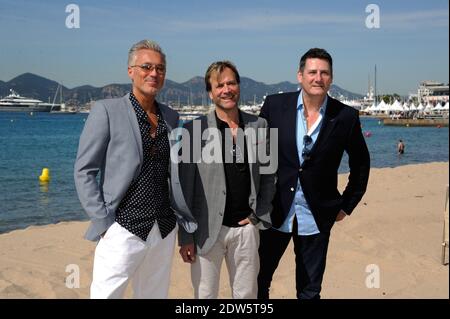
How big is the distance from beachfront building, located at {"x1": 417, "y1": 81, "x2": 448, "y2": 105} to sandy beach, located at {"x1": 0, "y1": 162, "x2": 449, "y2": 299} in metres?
139

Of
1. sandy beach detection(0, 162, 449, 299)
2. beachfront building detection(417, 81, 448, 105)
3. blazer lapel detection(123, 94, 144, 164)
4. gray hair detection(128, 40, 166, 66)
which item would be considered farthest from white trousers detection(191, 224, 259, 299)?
beachfront building detection(417, 81, 448, 105)

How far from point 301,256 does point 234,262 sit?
69cm

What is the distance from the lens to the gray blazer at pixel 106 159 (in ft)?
10.2

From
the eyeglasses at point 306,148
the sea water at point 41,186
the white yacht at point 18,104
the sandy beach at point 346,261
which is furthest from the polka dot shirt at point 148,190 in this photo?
the white yacht at point 18,104

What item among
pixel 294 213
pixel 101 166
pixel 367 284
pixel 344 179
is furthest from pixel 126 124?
pixel 344 179

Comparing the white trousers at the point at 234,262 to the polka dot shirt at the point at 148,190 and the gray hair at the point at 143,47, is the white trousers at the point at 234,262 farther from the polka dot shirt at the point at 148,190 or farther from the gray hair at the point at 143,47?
the gray hair at the point at 143,47

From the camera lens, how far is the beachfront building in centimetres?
14338

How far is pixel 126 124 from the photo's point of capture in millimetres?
3193

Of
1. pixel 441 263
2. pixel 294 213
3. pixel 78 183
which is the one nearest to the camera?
pixel 78 183

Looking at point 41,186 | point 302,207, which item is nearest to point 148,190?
point 302,207

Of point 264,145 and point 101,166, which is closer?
point 101,166

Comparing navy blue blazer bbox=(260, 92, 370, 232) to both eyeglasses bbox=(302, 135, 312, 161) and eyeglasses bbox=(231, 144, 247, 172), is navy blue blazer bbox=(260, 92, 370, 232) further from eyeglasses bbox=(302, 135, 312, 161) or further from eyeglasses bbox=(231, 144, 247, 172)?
eyeglasses bbox=(231, 144, 247, 172)
